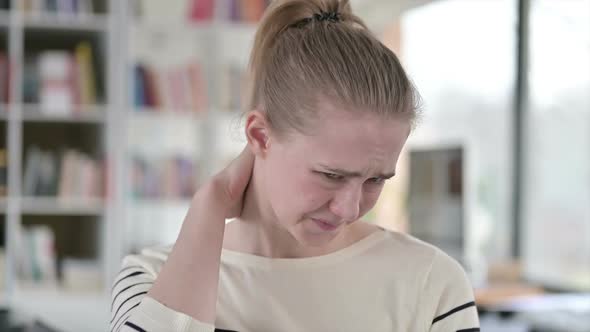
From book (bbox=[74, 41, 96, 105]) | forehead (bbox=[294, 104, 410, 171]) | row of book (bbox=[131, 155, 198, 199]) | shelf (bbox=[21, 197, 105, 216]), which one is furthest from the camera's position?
row of book (bbox=[131, 155, 198, 199])

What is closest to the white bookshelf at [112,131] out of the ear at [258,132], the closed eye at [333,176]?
the ear at [258,132]

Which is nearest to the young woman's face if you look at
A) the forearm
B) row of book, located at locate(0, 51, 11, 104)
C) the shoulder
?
the forearm

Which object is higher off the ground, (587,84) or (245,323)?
(587,84)

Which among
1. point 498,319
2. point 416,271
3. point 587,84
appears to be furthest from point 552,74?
point 416,271

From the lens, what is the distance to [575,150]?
5273 millimetres

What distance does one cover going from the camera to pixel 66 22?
178 inches

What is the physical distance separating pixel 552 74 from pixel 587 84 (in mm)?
397

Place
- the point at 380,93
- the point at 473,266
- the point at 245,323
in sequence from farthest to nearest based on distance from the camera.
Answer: the point at 473,266
the point at 245,323
the point at 380,93

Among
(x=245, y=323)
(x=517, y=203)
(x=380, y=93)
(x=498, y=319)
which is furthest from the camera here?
(x=517, y=203)

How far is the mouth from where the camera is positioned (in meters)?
1.27

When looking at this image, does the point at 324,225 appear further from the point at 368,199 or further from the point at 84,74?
the point at 84,74

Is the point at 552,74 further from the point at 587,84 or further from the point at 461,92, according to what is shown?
the point at 461,92

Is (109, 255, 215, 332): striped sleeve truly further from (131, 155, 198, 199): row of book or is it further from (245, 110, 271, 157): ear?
(131, 155, 198, 199): row of book

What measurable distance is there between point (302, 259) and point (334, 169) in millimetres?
260
